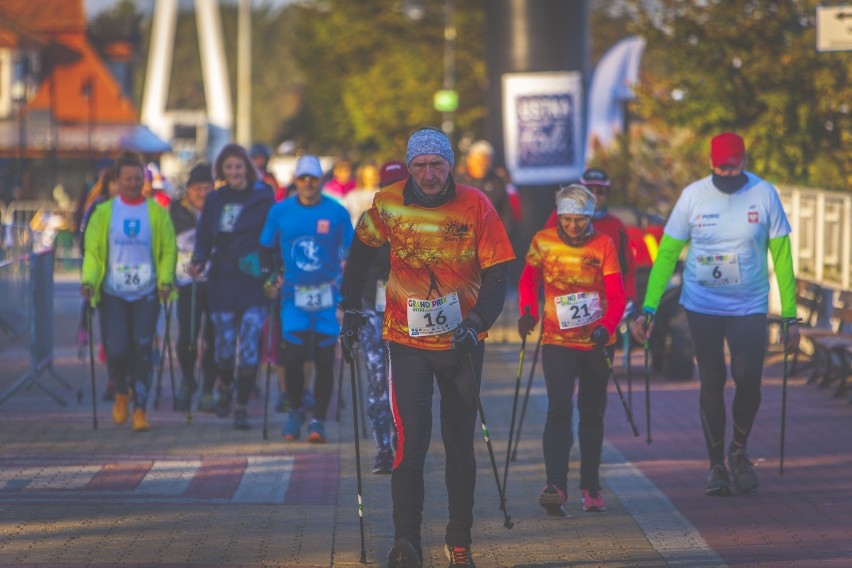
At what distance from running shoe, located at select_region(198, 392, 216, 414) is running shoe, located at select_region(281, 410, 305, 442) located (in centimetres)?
152

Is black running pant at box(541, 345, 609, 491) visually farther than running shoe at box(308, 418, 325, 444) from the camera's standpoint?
No

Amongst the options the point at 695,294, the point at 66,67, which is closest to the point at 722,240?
the point at 695,294

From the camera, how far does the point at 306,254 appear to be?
1173cm

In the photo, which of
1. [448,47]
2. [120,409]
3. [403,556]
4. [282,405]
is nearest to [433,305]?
[403,556]

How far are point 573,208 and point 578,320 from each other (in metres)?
0.59

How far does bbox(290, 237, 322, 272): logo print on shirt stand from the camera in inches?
461

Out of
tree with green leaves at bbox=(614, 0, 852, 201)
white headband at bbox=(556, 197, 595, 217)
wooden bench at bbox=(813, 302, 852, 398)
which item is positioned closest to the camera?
white headband at bbox=(556, 197, 595, 217)

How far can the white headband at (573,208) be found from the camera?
30.8ft

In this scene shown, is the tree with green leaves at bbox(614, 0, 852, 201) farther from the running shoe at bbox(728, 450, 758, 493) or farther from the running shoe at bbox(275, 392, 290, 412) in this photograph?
the running shoe at bbox(728, 450, 758, 493)

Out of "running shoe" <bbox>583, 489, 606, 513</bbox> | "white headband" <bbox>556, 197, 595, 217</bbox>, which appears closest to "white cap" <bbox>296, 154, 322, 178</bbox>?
"white headband" <bbox>556, 197, 595, 217</bbox>

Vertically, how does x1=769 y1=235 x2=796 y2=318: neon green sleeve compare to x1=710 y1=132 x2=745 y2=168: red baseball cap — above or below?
below

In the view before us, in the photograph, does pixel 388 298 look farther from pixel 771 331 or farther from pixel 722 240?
pixel 771 331

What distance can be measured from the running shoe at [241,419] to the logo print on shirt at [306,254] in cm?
141

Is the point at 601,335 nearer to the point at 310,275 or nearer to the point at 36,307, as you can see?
the point at 310,275
